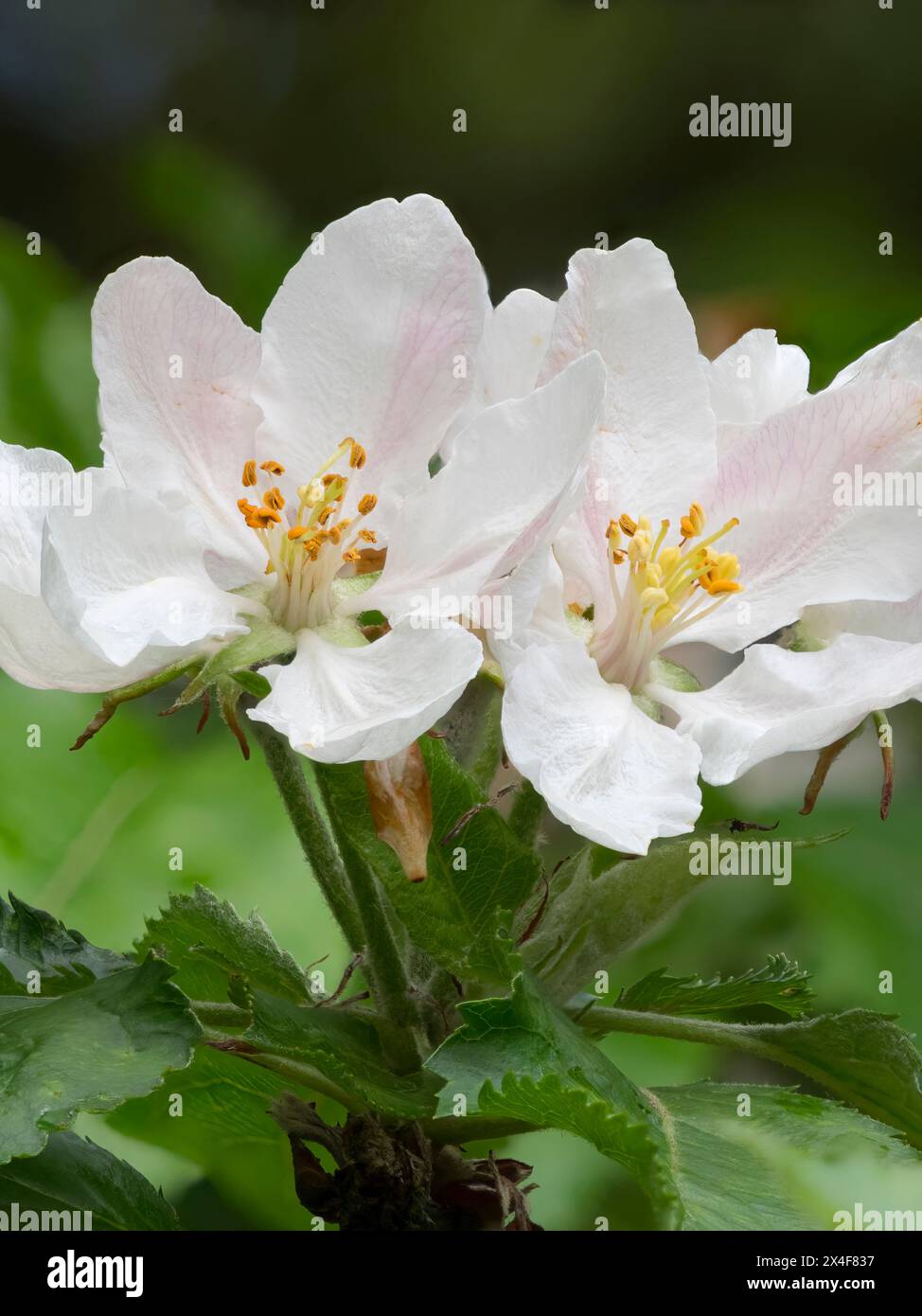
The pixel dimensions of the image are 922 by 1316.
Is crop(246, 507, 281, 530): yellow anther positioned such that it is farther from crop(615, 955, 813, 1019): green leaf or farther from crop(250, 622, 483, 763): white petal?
crop(615, 955, 813, 1019): green leaf

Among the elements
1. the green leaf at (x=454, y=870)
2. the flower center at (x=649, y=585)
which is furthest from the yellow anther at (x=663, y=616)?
the green leaf at (x=454, y=870)

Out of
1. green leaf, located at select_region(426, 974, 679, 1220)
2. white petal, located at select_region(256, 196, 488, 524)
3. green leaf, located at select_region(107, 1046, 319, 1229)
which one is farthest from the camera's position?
green leaf, located at select_region(107, 1046, 319, 1229)

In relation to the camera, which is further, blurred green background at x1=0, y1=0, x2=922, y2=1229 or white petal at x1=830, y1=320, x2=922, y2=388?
blurred green background at x1=0, y1=0, x2=922, y2=1229

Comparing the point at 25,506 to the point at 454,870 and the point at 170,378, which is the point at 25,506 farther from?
the point at 454,870

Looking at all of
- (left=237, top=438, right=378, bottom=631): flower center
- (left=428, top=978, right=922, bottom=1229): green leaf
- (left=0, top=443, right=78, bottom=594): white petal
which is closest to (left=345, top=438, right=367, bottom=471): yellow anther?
(left=237, top=438, right=378, bottom=631): flower center

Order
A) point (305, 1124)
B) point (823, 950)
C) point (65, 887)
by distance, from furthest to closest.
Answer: point (823, 950) < point (65, 887) < point (305, 1124)

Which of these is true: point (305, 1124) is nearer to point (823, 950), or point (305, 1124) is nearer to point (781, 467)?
point (781, 467)
